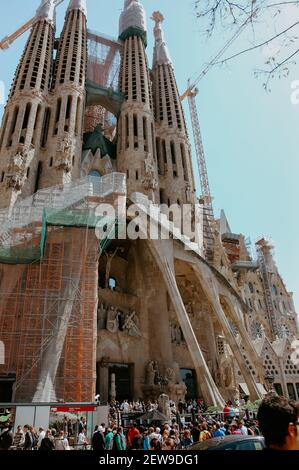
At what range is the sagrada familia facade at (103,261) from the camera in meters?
15.5

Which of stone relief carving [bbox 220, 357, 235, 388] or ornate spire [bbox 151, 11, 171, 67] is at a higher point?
ornate spire [bbox 151, 11, 171, 67]

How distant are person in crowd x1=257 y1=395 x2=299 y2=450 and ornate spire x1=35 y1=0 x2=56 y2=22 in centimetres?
3859

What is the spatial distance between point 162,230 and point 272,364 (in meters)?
15.9

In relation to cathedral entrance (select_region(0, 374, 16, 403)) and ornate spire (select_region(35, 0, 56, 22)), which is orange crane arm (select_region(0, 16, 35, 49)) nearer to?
ornate spire (select_region(35, 0, 56, 22))

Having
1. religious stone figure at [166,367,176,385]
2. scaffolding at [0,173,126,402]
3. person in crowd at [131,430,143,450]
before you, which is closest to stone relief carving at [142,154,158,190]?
scaffolding at [0,173,126,402]

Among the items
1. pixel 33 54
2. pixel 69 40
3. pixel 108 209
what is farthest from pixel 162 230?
pixel 69 40

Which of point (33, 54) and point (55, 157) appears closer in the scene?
point (55, 157)

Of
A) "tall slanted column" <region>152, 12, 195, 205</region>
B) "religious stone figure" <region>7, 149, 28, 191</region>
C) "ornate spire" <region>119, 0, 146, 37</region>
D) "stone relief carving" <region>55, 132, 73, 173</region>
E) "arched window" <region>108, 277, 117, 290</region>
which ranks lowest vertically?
"arched window" <region>108, 277, 117, 290</region>

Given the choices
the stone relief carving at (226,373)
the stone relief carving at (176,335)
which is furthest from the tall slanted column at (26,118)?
the stone relief carving at (226,373)

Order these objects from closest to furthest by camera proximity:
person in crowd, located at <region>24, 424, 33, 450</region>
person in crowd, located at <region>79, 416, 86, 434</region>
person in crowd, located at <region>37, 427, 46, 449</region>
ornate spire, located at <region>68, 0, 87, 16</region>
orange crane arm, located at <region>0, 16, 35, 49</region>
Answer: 1. person in crowd, located at <region>24, 424, 33, 450</region>
2. person in crowd, located at <region>37, 427, 46, 449</region>
3. person in crowd, located at <region>79, 416, 86, 434</region>
4. ornate spire, located at <region>68, 0, 87, 16</region>
5. orange crane arm, located at <region>0, 16, 35, 49</region>

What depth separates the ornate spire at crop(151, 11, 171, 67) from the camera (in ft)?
130

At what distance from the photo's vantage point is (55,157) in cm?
2458

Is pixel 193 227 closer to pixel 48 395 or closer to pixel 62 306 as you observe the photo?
pixel 62 306

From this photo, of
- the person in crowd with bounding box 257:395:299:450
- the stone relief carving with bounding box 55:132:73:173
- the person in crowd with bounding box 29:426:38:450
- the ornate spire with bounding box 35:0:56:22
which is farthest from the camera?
the ornate spire with bounding box 35:0:56:22
